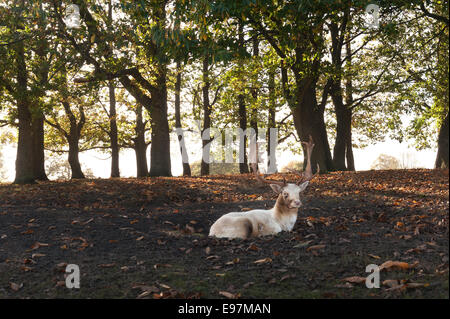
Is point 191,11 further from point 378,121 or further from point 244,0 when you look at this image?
point 378,121

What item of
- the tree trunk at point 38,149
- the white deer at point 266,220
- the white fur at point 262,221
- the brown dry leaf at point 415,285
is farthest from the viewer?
the tree trunk at point 38,149

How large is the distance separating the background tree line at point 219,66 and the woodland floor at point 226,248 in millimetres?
1760

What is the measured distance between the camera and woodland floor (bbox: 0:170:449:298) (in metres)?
5.11

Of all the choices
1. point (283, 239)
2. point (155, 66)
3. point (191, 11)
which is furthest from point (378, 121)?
point (283, 239)

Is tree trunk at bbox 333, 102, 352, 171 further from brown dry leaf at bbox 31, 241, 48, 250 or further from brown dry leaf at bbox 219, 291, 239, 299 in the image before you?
brown dry leaf at bbox 219, 291, 239, 299

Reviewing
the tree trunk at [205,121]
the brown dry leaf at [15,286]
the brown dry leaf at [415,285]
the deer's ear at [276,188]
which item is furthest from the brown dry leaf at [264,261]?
the tree trunk at [205,121]

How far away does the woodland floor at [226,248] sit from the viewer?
5.11 metres

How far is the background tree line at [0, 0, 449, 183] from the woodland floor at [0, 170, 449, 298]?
176cm

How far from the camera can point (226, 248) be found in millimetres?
7125

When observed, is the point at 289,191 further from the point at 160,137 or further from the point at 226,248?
the point at 160,137


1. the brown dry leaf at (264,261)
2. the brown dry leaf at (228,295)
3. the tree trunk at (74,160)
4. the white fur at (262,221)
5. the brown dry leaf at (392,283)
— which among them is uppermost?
the tree trunk at (74,160)
